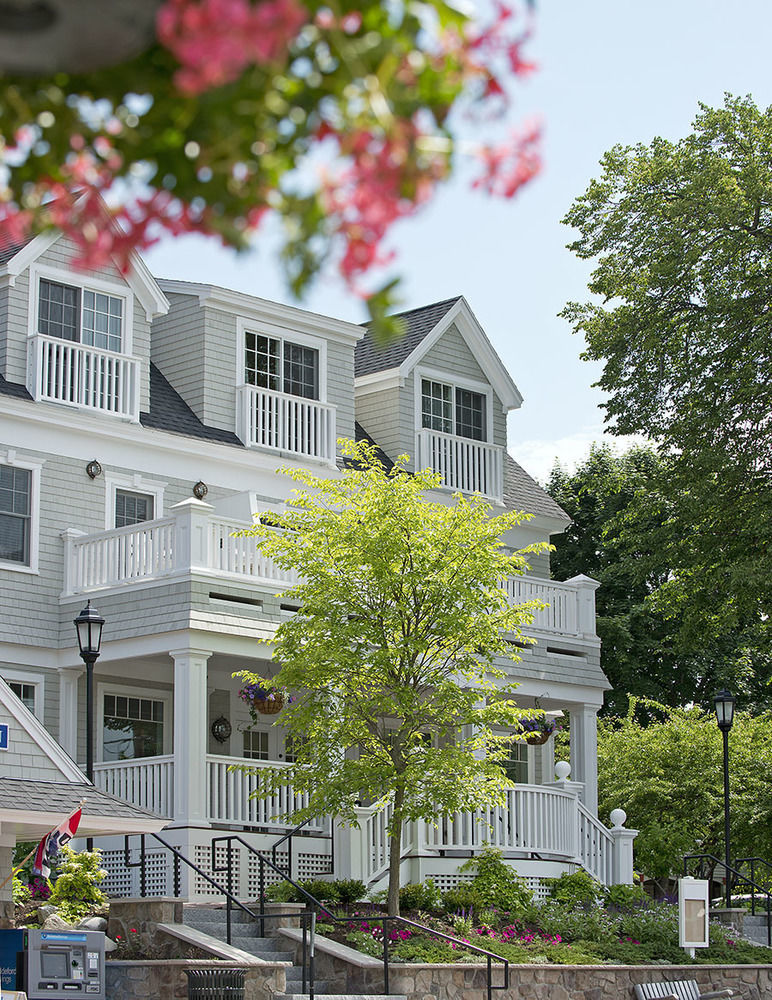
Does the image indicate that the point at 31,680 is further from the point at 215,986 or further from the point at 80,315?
the point at 215,986

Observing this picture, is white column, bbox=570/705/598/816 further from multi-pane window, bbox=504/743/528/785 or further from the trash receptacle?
the trash receptacle

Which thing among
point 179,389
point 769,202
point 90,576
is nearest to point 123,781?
point 90,576

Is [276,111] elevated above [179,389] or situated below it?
below

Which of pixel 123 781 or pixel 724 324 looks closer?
pixel 123 781

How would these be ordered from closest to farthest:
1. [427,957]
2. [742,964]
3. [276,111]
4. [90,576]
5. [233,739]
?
[276,111]
[427,957]
[742,964]
[90,576]
[233,739]

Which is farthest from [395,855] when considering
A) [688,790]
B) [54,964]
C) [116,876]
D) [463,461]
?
[688,790]

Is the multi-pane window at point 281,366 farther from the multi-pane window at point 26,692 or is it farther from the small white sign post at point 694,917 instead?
the small white sign post at point 694,917

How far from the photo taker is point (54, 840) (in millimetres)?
14180

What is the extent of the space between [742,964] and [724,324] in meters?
10.9

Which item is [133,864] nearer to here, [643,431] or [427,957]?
[427,957]

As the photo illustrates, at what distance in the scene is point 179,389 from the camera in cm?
2538

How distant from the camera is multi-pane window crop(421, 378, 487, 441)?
28.7 m

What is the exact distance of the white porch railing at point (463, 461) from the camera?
91.6ft

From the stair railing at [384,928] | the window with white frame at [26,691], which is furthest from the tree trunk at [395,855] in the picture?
Answer: the window with white frame at [26,691]
